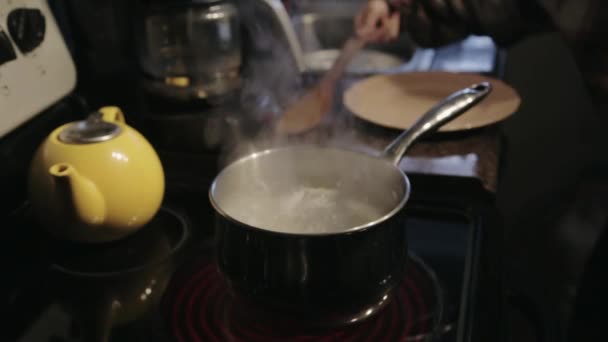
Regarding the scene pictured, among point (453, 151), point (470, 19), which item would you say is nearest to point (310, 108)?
point (453, 151)

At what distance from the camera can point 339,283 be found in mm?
408

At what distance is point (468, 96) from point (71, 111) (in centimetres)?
51

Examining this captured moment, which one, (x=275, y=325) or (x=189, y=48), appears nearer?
(x=275, y=325)

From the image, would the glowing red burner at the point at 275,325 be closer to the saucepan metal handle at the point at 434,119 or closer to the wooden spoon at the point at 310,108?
the saucepan metal handle at the point at 434,119

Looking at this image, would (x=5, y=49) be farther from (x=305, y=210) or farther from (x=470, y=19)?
(x=470, y=19)

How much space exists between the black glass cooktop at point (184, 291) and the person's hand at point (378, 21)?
485 mm

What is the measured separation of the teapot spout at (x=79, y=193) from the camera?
1.70 ft

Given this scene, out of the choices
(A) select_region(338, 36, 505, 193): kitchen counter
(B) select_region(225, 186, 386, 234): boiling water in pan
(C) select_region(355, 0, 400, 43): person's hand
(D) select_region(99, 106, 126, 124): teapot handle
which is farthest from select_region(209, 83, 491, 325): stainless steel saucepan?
(C) select_region(355, 0, 400, 43): person's hand

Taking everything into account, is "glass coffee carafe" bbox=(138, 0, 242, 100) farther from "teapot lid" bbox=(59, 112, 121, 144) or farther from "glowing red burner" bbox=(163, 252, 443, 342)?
"glowing red burner" bbox=(163, 252, 443, 342)

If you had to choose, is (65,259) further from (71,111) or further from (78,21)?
(78,21)

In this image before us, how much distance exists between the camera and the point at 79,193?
53 cm

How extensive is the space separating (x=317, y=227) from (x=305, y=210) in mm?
36

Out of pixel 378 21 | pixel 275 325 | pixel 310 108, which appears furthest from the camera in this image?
pixel 378 21

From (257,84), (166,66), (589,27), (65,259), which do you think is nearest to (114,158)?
(65,259)
